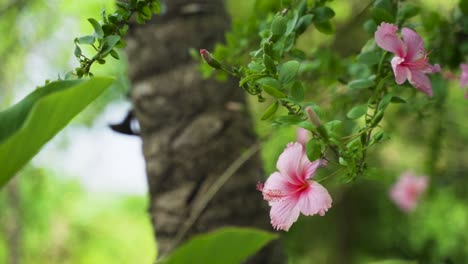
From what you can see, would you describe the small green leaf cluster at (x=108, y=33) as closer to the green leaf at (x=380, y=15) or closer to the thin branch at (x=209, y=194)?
the green leaf at (x=380, y=15)

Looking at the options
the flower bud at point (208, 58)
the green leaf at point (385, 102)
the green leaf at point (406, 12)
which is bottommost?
the green leaf at point (406, 12)

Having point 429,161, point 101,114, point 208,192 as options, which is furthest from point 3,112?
point 101,114

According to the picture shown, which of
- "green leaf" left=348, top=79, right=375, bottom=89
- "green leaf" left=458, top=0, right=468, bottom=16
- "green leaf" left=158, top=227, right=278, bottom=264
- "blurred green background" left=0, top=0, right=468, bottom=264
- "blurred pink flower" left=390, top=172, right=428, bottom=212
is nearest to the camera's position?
"green leaf" left=158, top=227, right=278, bottom=264

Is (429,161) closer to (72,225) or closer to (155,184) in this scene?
(155,184)

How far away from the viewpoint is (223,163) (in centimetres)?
107

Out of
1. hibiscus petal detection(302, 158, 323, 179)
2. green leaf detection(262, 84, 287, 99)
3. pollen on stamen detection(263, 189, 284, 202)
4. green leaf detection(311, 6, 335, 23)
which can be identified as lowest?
pollen on stamen detection(263, 189, 284, 202)

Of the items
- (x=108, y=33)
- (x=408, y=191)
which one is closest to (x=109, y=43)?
(x=108, y=33)

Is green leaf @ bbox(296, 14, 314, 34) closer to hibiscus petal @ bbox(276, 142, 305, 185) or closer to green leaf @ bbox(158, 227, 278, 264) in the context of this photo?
hibiscus petal @ bbox(276, 142, 305, 185)

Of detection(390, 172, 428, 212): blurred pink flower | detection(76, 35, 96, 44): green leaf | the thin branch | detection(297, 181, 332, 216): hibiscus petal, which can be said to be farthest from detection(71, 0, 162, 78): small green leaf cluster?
detection(390, 172, 428, 212): blurred pink flower

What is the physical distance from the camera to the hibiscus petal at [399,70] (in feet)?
2.01

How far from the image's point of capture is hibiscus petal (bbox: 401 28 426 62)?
0.64 meters

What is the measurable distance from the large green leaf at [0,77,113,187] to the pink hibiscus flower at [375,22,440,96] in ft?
0.85

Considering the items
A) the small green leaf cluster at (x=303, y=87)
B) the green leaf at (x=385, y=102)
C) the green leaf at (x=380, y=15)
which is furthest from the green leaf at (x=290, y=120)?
the green leaf at (x=380, y=15)

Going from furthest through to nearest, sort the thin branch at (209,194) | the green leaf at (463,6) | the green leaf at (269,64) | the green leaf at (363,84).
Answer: the thin branch at (209,194) < the green leaf at (463,6) < the green leaf at (363,84) < the green leaf at (269,64)
